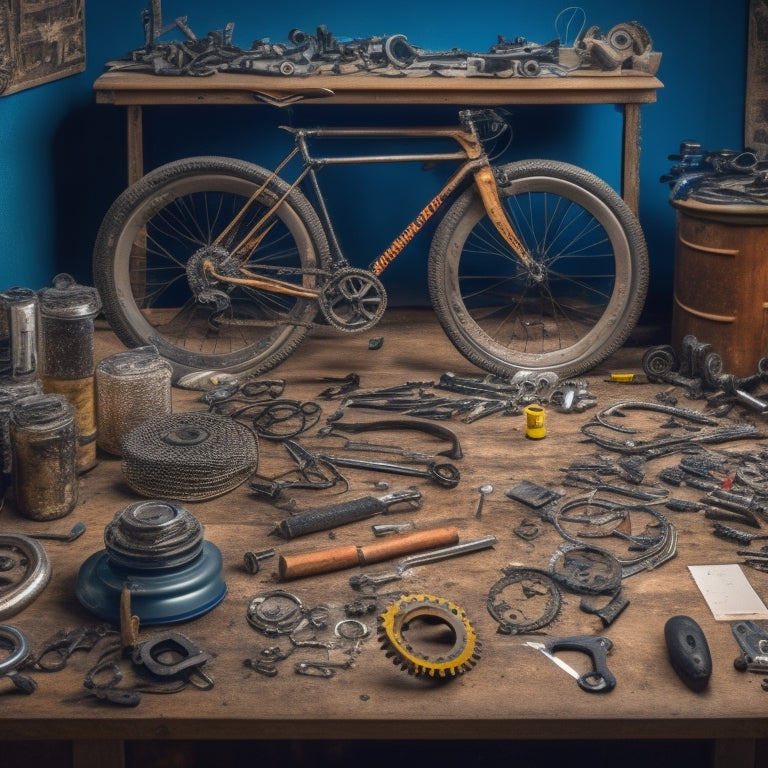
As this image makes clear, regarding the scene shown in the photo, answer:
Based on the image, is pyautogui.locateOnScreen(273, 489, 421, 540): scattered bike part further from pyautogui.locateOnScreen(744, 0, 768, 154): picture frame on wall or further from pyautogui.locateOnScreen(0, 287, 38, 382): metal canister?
pyautogui.locateOnScreen(744, 0, 768, 154): picture frame on wall

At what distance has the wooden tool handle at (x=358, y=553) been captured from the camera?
3.39 m

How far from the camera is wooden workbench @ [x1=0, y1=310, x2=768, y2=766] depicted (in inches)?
110

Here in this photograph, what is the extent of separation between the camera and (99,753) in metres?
2.82

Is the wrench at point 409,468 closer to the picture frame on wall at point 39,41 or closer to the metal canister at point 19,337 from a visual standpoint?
the metal canister at point 19,337

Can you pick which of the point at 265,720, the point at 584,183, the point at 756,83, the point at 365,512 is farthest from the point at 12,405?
the point at 756,83

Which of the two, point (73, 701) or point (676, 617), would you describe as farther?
point (676, 617)

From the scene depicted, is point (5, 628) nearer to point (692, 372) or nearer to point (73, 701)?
point (73, 701)

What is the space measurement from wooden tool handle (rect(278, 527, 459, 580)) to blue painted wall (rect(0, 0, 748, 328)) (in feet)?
8.05

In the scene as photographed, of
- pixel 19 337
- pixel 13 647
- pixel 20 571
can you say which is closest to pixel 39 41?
pixel 19 337

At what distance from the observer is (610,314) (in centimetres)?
504

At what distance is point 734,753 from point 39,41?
373 cm

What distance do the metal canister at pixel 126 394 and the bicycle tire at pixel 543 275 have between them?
52.0 inches

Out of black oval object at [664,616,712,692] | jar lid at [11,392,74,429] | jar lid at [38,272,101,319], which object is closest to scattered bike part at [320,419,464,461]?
jar lid at [38,272,101,319]

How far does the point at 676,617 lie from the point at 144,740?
1381mm
